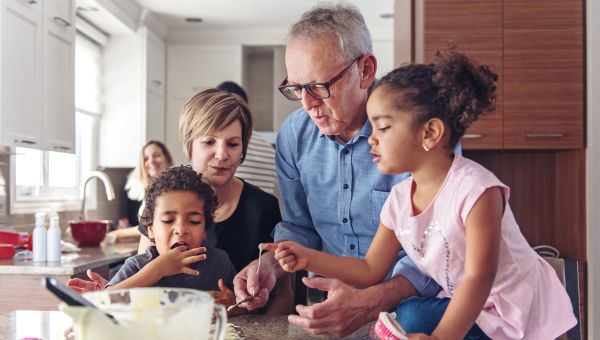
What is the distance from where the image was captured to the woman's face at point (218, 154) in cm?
170

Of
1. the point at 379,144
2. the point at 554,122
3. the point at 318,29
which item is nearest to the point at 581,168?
the point at 554,122

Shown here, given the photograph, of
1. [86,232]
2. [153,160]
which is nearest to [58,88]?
[86,232]

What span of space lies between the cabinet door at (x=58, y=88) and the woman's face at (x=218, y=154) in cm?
226

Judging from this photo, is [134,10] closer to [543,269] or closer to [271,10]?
[271,10]

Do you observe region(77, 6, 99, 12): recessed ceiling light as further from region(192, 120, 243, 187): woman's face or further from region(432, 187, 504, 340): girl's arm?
region(432, 187, 504, 340): girl's arm

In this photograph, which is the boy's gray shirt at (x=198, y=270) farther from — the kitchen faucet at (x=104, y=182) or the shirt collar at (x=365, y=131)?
the kitchen faucet at (x=104, y=182)

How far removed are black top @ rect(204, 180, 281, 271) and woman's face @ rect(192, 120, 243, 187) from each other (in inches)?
3.8

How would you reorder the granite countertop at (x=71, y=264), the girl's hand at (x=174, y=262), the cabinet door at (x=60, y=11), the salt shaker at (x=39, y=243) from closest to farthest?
the girl's hand at (x=174, y=262) → the granite countertop at (x=71, y=264) → the salt shaker at (x=39, y=243) → the cabinet door at (x=60, y=11)

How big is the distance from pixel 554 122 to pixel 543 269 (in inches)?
103

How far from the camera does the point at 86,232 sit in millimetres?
3873

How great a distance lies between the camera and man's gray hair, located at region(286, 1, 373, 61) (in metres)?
1.58

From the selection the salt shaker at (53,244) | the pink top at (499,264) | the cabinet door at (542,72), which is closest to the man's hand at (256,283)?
the pink top at (499,264)

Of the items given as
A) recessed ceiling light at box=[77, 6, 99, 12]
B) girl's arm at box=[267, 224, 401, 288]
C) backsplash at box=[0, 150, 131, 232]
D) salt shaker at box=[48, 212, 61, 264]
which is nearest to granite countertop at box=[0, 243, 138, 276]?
salt shaker at box=[48, 212, 61, 264]

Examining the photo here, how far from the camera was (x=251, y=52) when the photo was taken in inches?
271
